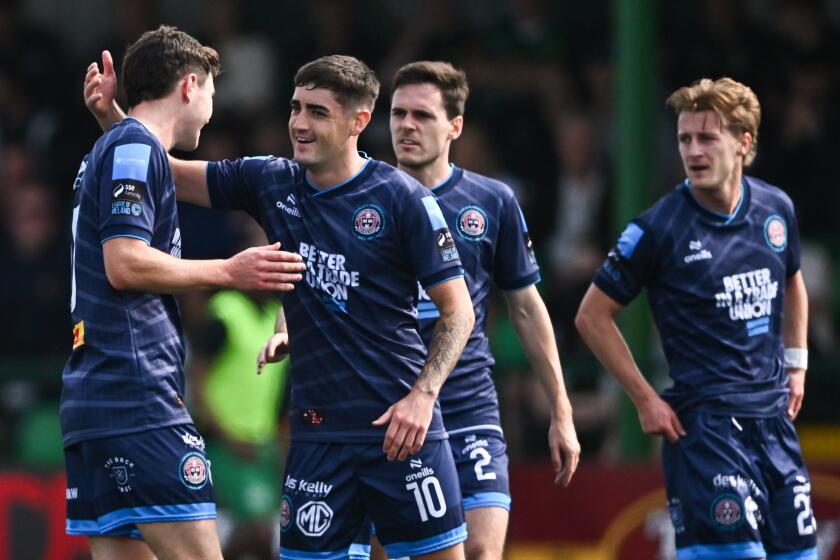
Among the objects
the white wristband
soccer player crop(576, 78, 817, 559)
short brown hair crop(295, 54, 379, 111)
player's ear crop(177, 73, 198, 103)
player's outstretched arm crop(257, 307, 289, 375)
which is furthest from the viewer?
the white wristband

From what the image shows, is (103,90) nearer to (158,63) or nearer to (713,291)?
(158,63)

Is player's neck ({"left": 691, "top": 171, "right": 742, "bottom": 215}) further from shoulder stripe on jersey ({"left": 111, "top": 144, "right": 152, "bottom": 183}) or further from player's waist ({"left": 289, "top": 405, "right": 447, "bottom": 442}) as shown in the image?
shoulder stripe on jersey ({"left": 111, "top": 144, "right": 152, "bottom": 183})

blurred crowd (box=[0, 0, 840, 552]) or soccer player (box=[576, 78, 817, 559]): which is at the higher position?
blurred crowd (box=[0, 0, 840, 552])

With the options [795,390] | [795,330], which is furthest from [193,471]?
[795,330]

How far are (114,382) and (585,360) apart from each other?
4750mm

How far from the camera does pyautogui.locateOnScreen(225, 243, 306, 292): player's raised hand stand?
542cm

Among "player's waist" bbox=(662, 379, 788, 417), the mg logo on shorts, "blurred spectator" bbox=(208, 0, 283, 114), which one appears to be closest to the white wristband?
"player's waist" bbox=(662, 379, 788, 417)

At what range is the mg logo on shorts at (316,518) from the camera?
578cm

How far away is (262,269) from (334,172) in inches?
25.4

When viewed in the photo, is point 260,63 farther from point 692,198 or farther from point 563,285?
point 692,198

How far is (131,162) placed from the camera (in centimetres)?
546

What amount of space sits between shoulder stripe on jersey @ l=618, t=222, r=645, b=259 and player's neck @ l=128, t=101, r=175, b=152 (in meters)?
2.16

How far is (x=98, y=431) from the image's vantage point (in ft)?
18.1

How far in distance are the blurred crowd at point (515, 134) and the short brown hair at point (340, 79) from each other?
3795 mm
